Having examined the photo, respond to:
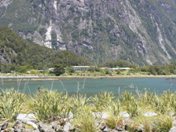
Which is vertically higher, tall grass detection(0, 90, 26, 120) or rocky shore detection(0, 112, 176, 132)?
tall grass detection(0, 90, 26, 120)

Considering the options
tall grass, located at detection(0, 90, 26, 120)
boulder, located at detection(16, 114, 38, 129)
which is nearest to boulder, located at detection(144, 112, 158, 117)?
boulder, located at detection(16, 114, 38, 129)

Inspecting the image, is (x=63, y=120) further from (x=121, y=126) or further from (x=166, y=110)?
(x=166, y=110)

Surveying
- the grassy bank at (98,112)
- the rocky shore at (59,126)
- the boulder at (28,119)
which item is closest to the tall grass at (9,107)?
the grassy bank at (98,112)

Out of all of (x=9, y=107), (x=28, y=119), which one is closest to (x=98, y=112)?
(x=28, y=119)

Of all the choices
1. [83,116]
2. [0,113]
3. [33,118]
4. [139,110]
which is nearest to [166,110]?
[139,110]

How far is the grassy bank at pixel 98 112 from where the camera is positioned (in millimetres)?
20797

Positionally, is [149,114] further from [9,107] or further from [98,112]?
[9,107]

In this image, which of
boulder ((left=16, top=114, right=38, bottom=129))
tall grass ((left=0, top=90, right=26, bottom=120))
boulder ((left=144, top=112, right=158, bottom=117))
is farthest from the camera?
boulder ((left=144, top=112, right=158, bottom=117))

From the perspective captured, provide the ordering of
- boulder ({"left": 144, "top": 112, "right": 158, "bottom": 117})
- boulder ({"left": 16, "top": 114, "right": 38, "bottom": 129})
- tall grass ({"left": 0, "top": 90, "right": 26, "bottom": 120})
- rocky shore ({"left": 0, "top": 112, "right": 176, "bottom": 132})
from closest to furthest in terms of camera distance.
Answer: rocky shore ({"left": 0, "top": 112, "right": 176, "bottom": 132}), boulder ({"left": 16, "top": 114, "right": 38, "bottom": 129}), tall grass ({"left": 0, "top": 90, "right": 26, "bottom": 120}), boulder ({"left": 144, "top": 112, "right": 158, "bottom": 117})

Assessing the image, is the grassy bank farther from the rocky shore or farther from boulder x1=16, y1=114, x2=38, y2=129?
boulder x1=16, y1=114, x2=38, y2=129

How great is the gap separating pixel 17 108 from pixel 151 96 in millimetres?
7719

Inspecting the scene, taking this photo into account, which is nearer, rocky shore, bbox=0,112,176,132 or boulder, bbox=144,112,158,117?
rocky shore, bbox=0,112,176,132

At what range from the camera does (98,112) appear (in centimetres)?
2319

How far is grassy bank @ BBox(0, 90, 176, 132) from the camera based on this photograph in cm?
2080
